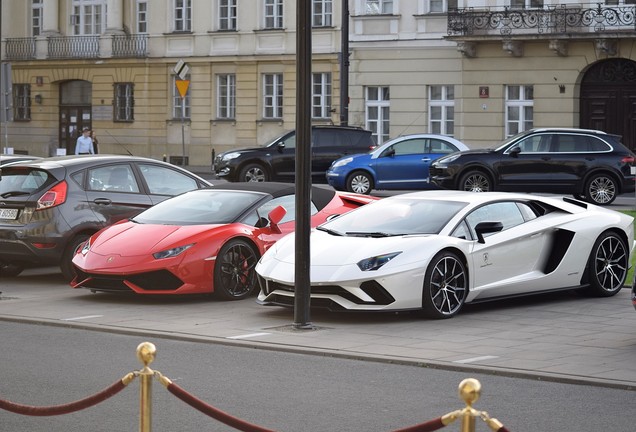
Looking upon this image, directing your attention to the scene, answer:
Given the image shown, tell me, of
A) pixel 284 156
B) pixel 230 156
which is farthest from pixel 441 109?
pixel 230 156

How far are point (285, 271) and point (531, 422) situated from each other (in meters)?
5.16

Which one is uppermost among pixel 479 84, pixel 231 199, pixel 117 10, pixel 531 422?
pixel 117 10

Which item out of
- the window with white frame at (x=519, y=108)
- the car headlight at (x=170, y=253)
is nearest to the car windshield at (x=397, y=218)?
the car headlight at (x=170, y=253)

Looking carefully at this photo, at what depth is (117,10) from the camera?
55.3 m

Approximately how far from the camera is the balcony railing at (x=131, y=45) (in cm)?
5434

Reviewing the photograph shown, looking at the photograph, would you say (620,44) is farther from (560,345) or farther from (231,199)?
(560,345)

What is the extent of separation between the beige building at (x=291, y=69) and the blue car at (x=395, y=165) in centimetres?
1125

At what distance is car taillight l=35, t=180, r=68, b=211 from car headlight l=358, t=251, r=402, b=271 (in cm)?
490

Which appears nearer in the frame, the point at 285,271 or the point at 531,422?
the point at 531,422

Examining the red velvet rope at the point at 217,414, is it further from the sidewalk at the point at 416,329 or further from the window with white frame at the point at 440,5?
the window with white frame at the point at 440,5

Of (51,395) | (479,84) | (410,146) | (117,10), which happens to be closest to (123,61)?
(117,10)

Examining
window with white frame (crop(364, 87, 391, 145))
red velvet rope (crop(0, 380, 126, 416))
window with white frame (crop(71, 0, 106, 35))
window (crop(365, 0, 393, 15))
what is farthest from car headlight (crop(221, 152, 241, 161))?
red velvet rope (crop(0, 380, 126, 416))

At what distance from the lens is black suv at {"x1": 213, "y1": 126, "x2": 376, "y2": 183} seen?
3462 cm

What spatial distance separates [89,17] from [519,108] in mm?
20937
